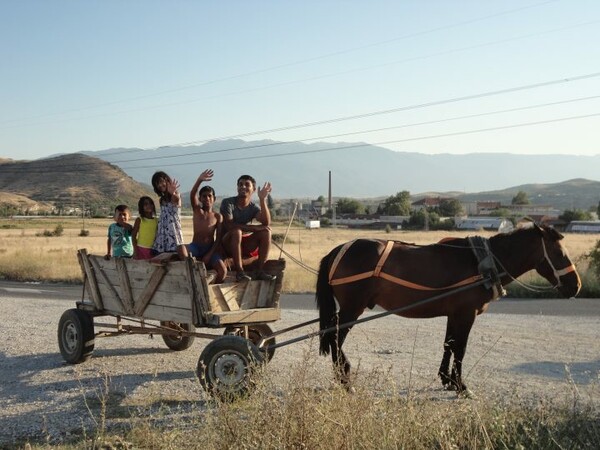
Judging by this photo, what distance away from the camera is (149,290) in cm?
776

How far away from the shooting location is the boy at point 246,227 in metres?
7.68

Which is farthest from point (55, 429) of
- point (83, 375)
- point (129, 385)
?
point (83, 375)

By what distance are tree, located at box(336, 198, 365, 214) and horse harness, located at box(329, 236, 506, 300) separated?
4823 inches

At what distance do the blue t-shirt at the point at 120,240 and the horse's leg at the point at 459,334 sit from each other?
4.75m

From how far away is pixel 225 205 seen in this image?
782 cm

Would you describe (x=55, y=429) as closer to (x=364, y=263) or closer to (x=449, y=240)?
(x=364, y=263)

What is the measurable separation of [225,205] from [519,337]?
5944 mm

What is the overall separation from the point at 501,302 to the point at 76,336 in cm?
1178

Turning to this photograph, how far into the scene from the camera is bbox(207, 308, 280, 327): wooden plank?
7105 millimetres

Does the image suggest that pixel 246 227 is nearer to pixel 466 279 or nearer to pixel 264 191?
pixel 264 191

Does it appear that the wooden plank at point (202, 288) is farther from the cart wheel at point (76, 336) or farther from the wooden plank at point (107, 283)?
the cart wheel at point (76, 336)

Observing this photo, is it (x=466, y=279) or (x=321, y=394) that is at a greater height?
(x=466, y=279)

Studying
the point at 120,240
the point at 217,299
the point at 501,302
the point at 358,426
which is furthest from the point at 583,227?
the point at 358,426

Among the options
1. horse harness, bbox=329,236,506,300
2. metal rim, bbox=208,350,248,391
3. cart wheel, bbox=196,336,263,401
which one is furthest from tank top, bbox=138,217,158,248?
horse harness, bbox=329,236,506,300
